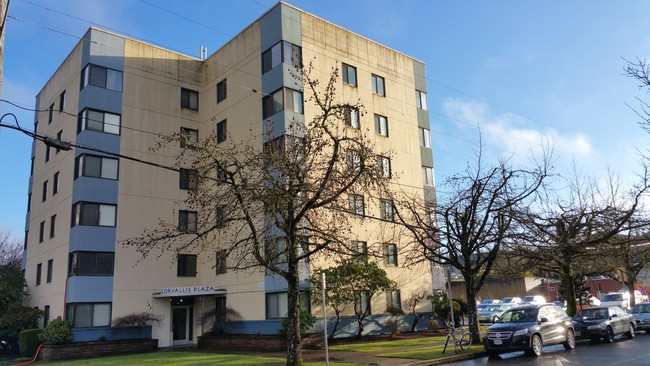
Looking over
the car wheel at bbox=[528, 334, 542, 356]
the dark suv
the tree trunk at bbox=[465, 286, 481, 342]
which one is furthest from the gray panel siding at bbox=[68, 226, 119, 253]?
the car wheel at bbox=[528, 334, 542, 356]

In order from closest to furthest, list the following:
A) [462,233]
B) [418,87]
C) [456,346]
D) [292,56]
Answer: [456,346], [462,233], [292,56], [418,87]

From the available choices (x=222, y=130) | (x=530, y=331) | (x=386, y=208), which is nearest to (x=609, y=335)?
(x=530, y=331)

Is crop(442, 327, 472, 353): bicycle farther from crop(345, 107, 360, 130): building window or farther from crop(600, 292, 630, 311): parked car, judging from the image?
crop(600, 292, 630, 311): parked car

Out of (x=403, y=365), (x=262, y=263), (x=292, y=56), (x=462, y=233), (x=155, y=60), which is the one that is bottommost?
(x=403, y=365)

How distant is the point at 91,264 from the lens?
28844 millimetres

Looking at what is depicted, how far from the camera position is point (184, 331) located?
3177cm

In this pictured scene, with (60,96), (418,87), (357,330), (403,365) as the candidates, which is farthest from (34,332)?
(418,87)

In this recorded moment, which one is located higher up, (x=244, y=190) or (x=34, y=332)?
(x=244, y=190)

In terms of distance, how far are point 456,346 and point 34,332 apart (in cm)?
2281

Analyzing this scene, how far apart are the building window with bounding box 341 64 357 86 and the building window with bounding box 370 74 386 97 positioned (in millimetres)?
1659

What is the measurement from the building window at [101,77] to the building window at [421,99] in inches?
781

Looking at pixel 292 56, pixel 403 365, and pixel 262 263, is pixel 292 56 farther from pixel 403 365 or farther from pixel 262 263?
pixel 403 365

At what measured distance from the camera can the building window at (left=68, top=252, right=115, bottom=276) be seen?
93.6 feet

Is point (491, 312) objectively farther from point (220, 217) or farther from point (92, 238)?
point (220, 217)
